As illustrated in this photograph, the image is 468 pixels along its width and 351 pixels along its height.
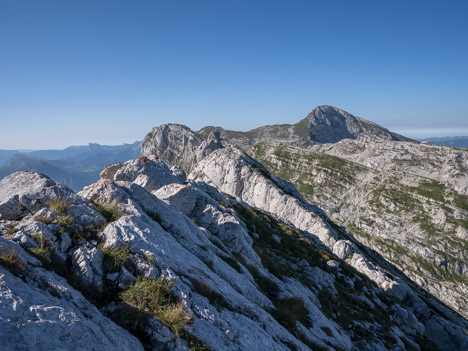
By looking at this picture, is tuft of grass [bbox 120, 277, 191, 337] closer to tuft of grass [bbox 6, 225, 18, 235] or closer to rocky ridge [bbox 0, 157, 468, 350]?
rocky ridge [bbox 0, 157, 468, 350]

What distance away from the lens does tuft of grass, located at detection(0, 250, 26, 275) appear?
20.5 feet

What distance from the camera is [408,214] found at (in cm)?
12694

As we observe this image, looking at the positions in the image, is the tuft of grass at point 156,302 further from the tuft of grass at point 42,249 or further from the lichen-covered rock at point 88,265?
the tuft of grass at point 42,249

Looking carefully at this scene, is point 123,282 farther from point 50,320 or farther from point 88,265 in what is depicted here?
point 50,320

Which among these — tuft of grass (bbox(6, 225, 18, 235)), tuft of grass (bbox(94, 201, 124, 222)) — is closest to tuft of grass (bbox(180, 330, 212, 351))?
tuft of grass (bbox(94, 201, 124, 222))

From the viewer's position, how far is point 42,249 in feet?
25.0

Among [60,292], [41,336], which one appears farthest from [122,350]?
[60,292]

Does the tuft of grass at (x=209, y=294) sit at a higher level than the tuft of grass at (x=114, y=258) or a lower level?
lower

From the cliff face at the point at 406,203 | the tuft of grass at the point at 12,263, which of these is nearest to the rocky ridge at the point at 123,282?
the tuft of grass at the point at 12,263

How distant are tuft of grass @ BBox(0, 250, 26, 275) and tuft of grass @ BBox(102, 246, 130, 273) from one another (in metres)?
2.29

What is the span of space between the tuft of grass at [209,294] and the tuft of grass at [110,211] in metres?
4.52

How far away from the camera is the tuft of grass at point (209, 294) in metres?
9.08

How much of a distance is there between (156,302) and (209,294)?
2.59 meters

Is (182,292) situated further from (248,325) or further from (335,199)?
(335,199)
